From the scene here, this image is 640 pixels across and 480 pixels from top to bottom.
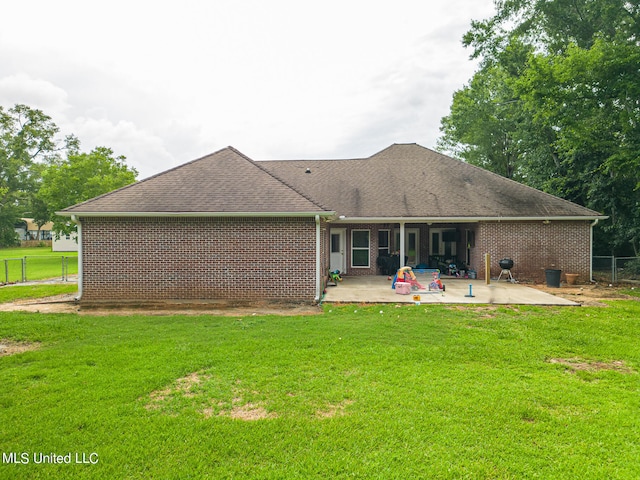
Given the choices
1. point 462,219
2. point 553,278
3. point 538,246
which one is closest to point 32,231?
point 462,219

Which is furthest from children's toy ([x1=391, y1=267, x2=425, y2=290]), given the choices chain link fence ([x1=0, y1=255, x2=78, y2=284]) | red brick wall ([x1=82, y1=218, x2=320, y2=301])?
chain link fence ([x1=0, y1=255, x2=78, y2=284])

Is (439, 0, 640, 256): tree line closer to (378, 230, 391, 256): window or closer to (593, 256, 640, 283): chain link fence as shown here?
(593, 256, 640, 283): chain link fence

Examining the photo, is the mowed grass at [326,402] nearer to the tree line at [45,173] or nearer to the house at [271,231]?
the house at [271,231]

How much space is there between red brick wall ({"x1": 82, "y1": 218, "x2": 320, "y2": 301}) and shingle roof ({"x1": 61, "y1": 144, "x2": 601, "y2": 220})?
574mm

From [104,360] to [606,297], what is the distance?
45.2 ft

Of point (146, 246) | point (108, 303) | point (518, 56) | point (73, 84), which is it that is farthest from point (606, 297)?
point (73, 84)

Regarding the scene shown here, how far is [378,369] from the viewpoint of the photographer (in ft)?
16.9

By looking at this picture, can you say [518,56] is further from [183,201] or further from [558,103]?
[183,201]

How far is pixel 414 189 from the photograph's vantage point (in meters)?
16.5

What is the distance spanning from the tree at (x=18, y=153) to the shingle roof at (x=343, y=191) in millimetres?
41772

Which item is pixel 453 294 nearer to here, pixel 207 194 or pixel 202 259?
pixel 202 259

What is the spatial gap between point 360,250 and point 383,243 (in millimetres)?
1198

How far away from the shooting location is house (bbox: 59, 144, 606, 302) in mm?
10508

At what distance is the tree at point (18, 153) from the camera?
4381 centimetres
